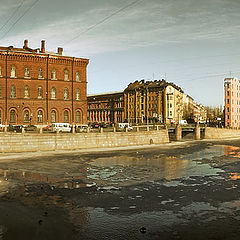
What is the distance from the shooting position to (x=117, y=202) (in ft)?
52.4


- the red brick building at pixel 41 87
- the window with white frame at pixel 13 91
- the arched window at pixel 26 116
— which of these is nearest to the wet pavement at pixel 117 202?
the arched window at pixel 26 116

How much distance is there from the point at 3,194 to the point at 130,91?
106 metres

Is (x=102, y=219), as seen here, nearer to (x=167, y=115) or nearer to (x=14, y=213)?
(x=14, y=213)

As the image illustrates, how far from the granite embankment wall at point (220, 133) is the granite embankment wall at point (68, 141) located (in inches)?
1302

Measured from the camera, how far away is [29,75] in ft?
217

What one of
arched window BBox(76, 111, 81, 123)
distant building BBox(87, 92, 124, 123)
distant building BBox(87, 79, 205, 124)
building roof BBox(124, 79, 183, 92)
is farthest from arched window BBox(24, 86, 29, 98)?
distant building BBox(87, 92, 124, 123)

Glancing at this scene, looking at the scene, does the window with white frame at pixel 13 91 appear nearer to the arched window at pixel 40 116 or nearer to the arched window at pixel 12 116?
the arched window at pixel 12 116

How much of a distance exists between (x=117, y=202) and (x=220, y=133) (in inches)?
2906

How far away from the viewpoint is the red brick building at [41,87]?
209 ft

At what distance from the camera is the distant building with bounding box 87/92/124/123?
416ft

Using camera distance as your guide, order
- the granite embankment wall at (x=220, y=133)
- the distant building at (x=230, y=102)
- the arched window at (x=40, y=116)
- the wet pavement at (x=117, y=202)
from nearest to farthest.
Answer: the wet pavement at (x=117, y=202) → the arched window at (x=40, y=116) → the granite embankment wall at (x=220, y=133) → the distant building at (x=230, y=102)

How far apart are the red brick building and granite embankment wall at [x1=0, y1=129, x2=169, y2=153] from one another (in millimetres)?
23627

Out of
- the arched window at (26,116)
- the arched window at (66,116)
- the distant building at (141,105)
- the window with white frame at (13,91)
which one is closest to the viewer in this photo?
the window with white frame at (13,91)

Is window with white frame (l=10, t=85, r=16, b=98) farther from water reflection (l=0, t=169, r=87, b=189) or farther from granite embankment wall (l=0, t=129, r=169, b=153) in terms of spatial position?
water reflection (l=0, t=169, r=87, b=189)
